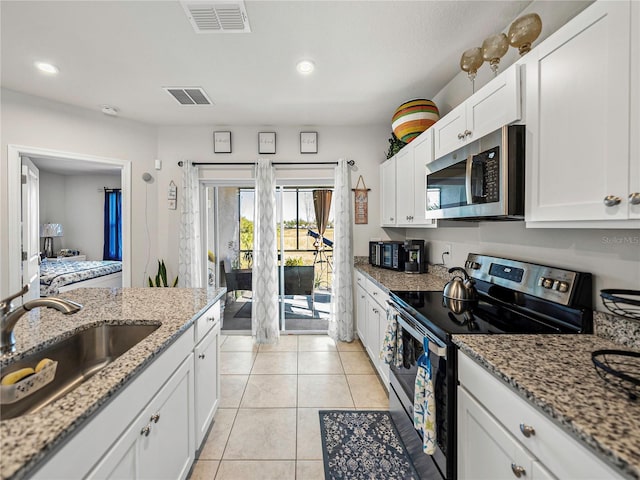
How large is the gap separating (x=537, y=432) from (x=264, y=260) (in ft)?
9.45

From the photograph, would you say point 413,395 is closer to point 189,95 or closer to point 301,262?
point 301,262

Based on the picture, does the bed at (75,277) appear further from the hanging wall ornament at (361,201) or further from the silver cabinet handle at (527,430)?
the silver cabinet handle at (527,430)

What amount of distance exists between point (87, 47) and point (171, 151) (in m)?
1.51

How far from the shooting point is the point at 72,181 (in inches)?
223

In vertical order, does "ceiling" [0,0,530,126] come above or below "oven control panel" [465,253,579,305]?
above

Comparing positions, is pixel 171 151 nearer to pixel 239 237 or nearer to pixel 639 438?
pixel 239 237

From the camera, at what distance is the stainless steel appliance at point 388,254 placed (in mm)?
2908

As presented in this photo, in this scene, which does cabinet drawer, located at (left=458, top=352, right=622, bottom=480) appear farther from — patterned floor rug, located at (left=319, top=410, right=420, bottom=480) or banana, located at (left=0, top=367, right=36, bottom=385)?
banana, located at (left=0, top=367, right=36, bottom=385)

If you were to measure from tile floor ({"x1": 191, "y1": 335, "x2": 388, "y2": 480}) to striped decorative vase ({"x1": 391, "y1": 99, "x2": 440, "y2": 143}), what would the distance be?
221 cm

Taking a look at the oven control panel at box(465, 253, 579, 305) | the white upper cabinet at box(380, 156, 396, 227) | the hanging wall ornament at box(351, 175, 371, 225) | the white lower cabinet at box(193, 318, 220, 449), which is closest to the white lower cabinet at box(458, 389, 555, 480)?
the oven control panel at box(465, 253, 579, 305)

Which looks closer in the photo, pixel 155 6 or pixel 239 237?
pixel 155 6

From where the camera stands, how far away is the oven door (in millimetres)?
1273

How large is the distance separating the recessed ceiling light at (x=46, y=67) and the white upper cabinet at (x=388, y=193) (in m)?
2.96

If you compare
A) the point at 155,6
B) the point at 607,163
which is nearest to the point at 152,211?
the point at 155,6
